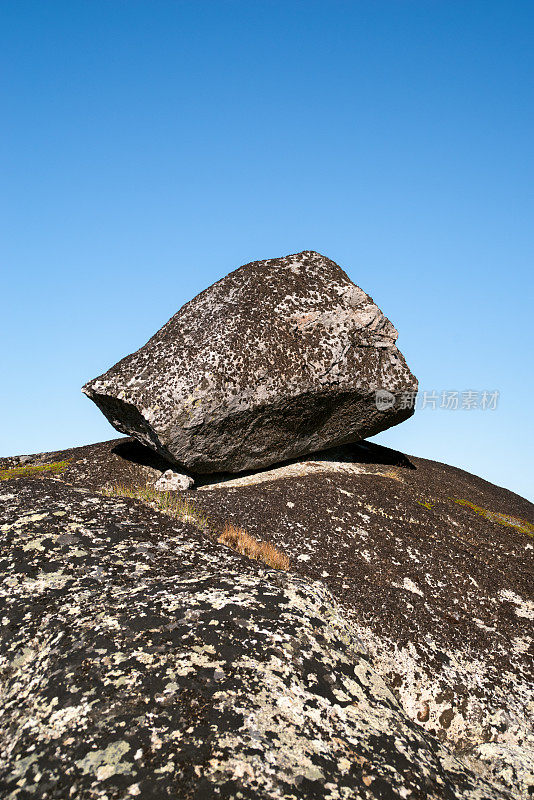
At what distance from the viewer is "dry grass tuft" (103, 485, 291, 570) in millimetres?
10508

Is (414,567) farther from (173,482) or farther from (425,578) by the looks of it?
(173,482)

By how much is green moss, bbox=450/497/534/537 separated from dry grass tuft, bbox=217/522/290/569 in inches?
283

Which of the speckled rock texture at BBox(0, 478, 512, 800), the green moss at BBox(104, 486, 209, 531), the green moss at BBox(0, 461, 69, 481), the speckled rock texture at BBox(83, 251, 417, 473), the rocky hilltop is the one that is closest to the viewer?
the speckled rock texture at BBox(0, 478, 512, 800)

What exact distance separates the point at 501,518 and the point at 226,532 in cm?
897

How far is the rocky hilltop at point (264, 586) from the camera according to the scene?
16.3ft

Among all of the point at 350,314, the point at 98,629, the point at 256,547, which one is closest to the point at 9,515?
the point at 98,629

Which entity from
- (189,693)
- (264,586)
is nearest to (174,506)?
(264,586)

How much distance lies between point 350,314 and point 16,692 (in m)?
12.1

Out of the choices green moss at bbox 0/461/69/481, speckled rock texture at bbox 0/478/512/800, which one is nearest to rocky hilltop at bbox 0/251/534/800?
speckled rock texture at bbox 0/478/512/800

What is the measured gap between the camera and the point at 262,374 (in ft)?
46.9

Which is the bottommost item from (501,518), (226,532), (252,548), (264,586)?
(501,518)

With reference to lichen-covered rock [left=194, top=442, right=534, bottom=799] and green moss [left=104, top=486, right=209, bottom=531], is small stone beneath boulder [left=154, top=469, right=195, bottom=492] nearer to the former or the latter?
lichen-covered rock [left=194, top=442, right=534, bottom=799]

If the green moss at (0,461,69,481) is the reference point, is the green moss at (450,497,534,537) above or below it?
below

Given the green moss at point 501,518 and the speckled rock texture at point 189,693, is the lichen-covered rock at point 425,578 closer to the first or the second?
the green moss at point 501,518
